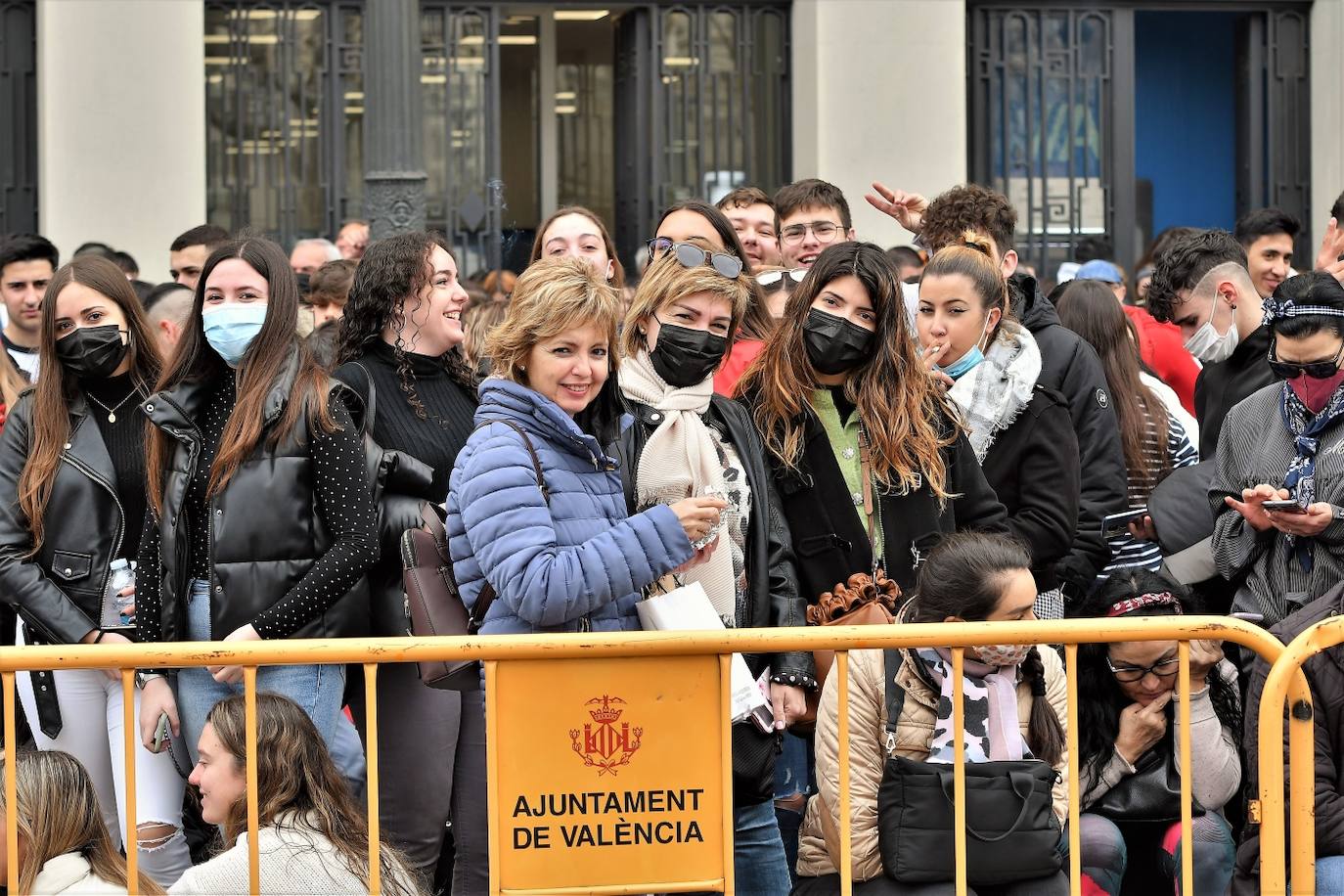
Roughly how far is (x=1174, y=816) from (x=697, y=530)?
191 cm

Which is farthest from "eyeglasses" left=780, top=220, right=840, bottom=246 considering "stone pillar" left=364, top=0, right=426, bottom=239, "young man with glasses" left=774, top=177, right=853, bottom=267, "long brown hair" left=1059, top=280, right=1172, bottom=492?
"stone pillar" left=364, top=0, right=426, bottom=239

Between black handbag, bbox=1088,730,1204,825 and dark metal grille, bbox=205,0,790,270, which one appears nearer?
black handbag, bbox=1088,730,1204,825

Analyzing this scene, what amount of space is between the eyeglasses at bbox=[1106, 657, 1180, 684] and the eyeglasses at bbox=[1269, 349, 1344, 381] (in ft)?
3.43

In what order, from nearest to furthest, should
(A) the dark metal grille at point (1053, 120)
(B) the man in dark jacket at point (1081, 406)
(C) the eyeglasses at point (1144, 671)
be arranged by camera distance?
(C) the eyeglasses at point (1144, 671), (B) the man in dark jacket at point (1081, 406), (A) the dark metal grille at point (1053, 120)

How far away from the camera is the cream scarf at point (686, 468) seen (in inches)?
181

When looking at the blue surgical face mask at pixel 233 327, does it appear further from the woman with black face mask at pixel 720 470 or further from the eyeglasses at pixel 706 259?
the eyeglasses at pixel 706 259

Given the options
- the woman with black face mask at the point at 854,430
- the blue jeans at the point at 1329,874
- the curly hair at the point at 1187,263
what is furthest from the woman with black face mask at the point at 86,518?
the curly hair at the point at 1187,263

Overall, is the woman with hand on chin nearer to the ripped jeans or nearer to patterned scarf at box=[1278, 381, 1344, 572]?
the ripped jeans

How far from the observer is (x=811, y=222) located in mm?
6625

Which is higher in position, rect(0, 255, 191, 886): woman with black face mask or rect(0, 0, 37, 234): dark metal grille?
rect(0, 0, 37, 234): dark metal grille

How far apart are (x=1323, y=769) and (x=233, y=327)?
3.35 m

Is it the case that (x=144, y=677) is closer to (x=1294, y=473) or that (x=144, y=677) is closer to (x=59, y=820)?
(x=59, y=820)

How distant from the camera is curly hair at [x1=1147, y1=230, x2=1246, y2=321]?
6773 mm

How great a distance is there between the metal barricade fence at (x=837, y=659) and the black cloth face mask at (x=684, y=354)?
37.5 inches
